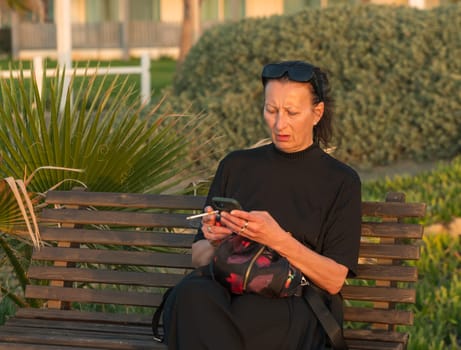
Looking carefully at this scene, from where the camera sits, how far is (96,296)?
15.1 ft

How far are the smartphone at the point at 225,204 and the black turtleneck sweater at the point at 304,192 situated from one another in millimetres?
261

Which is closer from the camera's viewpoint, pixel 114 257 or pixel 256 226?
pixel 256 226

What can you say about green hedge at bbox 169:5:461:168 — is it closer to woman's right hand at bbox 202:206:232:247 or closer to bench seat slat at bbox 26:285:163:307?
bench seat slat at bbox 26:285:163:307

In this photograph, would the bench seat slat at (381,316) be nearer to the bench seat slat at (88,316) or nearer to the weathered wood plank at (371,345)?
the weathered wood plank at (371,345)

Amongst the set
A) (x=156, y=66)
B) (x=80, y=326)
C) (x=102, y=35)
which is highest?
(x=80, y=326)

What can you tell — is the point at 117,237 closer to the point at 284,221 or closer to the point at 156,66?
the point at 284,221

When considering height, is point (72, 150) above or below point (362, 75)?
above

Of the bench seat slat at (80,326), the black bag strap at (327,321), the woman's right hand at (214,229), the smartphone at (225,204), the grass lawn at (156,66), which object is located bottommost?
the grass lawn at (156,66)

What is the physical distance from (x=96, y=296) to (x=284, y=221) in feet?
3.14

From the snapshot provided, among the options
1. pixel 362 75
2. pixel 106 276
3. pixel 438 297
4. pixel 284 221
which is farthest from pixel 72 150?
pixel 362 75

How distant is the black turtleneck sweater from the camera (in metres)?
4.04

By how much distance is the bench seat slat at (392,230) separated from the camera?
439cm

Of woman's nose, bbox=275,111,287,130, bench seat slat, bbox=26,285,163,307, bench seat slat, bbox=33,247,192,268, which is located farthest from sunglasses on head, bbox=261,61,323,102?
bench seat slat, bbox=26,285,163,307

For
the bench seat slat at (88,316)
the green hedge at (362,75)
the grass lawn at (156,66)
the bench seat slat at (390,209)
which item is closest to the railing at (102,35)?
the grass lawn at (156,66)
